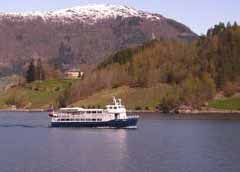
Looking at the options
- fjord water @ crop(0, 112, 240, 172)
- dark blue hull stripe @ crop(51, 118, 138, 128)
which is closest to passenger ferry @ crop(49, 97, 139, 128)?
dark blue hull stripe @ crop(51, 118, 138, 128)

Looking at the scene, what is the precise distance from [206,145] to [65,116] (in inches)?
1862

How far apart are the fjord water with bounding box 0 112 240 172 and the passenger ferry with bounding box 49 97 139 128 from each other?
141 inches

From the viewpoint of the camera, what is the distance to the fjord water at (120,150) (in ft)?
245

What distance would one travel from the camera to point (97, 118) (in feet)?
449

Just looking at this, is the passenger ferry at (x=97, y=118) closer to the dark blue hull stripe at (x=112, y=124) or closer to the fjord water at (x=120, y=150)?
the dark blue hull stripe at (x=112, y=124)

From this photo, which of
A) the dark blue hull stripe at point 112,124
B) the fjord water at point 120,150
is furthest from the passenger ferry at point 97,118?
the fjord water at point 120,150

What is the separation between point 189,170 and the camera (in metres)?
71.6

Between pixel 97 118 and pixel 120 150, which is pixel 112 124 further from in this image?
pixel 120 150

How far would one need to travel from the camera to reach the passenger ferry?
133375mm

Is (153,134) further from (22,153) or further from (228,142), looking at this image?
(22,153)

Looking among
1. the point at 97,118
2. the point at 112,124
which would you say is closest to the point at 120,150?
the point at 112,124

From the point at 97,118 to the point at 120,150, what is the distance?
44527 millimetres

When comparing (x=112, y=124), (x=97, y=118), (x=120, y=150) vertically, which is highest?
(x=97, y=118)

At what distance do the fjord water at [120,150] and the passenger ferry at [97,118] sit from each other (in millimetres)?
3573
